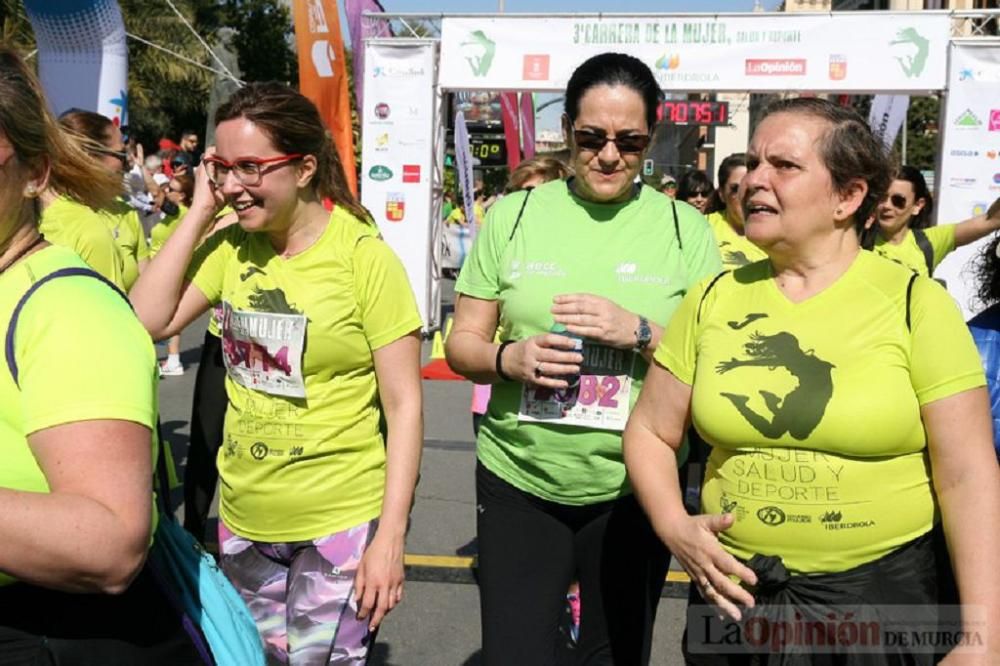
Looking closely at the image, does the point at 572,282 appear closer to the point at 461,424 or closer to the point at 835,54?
the point at 461,424

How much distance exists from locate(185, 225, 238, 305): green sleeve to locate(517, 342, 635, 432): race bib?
3.14ft

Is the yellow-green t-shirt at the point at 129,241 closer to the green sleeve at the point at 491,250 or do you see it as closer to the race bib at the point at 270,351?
the race bib at the point at 270,351

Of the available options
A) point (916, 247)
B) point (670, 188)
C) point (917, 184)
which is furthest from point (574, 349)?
point (670, 188)

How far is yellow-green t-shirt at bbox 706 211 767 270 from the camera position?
529 centimetres

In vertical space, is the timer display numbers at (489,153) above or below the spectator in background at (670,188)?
above

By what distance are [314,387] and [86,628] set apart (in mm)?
1196

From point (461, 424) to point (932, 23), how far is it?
7042 millimetres

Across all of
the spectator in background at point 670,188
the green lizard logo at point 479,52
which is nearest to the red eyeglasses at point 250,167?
the spectator in background at point 670,188

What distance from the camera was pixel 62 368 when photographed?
1396 mm

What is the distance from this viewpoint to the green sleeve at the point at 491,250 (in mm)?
2865

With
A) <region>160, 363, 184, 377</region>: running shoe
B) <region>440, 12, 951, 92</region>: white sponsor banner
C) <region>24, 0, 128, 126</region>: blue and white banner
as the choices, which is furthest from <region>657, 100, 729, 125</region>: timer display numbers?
<region>24, 0, 128, 126</region>: blue and white banner

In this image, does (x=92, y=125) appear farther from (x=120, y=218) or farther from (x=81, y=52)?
(x=81, y=52)

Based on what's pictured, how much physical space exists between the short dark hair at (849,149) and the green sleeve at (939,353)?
0.30 m

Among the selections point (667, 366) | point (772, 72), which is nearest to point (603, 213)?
point (667, 366)
